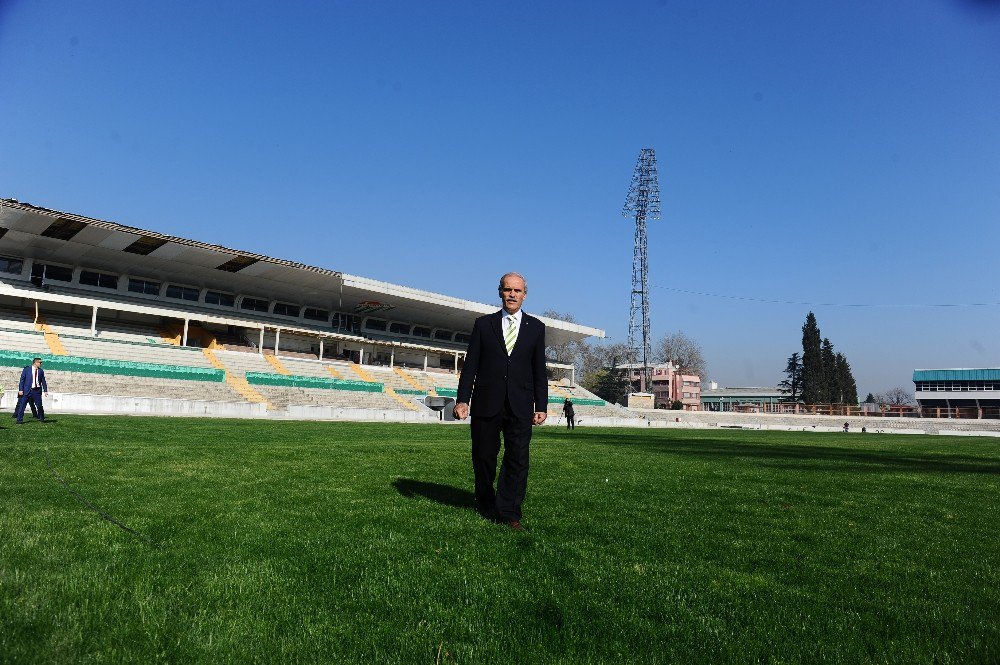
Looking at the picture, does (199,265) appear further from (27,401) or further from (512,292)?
(512,292)

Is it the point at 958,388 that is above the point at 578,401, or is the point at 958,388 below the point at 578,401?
above

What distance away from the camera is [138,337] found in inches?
1698

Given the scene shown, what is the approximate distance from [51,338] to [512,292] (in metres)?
41.5

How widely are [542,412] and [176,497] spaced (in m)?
3.27

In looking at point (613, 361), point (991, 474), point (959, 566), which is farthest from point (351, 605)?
point (613, 361)

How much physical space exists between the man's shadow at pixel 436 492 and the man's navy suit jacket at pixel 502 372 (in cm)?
104

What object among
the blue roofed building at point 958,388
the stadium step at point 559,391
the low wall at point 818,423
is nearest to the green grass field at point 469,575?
the low wall at point 818,423

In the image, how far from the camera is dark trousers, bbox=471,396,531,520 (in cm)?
472

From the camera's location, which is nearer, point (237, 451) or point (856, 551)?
point (856, 551)

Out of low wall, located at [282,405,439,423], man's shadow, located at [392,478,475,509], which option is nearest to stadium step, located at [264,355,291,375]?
low wall, located at [282,405,439,423]

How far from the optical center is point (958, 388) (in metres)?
86.1

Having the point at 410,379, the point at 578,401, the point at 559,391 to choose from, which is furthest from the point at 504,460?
the point at 559,391

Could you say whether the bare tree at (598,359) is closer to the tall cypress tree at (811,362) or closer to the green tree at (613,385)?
the green tree at (613,385)

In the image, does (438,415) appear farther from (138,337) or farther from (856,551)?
(856,551)
